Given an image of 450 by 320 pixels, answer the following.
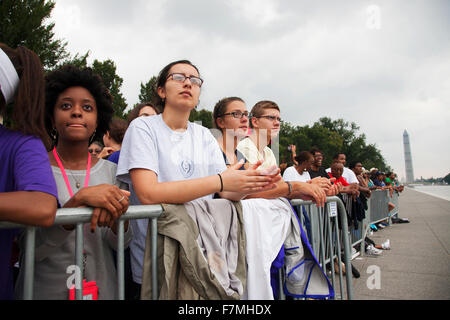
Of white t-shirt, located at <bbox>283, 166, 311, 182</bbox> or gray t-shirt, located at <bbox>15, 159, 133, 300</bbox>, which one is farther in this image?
white t-shirt, located at <bbox>283, 166, 311, 182</bbox>

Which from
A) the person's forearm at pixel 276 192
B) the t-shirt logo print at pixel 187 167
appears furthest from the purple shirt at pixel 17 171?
the person's forearm at pixel 276 192

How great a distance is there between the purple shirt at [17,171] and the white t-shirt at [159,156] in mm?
437

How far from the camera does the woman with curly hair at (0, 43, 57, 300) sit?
1.13 meters

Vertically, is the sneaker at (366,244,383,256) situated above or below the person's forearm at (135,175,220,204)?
below

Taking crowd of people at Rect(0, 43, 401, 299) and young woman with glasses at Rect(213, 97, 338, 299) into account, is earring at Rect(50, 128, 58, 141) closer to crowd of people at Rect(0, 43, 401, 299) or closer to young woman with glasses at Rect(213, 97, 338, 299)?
crowd of people at Rect(0, 43, 401, 299)

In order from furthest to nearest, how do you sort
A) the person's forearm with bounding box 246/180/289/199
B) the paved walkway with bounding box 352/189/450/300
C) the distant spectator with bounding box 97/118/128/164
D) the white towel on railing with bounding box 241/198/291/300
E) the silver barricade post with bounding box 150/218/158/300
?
the paved walkway with bounding box 352/189/450/300 < the distant spectator with bounding box 97/118/128/164 < the person's forearm with bounding box 246/180/289/199 < the white towel on railing with bounding box 241/198/291/300 < the silver barricade post with bounding box 150/218/158/300

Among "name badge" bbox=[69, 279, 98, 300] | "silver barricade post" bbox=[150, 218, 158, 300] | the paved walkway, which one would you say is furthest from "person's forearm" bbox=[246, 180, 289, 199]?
the paved walkway

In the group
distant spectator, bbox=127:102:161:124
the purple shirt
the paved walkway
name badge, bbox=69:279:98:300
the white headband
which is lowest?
the paved walkway

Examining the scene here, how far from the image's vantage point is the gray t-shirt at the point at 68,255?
137cm

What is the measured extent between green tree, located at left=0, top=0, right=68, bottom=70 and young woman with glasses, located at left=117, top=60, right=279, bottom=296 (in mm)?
19905

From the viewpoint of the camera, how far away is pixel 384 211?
10266 mm

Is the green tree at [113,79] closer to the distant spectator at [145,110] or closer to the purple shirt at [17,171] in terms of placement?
A: the distant spectator at [145,110]

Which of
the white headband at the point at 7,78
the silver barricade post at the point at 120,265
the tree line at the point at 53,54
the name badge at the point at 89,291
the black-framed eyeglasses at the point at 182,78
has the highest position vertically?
the tree line at the point at 53,54
